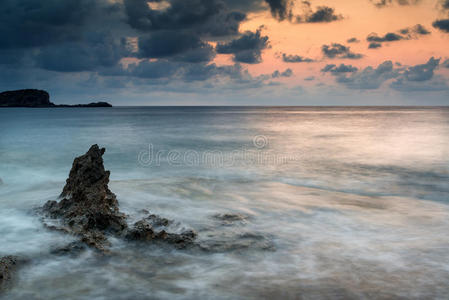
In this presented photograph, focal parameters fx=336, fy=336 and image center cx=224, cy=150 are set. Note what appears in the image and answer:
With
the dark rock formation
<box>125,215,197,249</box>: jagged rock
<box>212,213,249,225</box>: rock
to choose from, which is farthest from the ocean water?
the dark rock formation

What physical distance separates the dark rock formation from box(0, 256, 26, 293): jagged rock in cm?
20678

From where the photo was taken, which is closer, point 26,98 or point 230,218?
point 230,218

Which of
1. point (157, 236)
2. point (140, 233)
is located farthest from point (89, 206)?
point (157, 236)

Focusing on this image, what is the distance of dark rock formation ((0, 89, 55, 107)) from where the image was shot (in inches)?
7205

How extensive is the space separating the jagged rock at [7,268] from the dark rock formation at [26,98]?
678ft

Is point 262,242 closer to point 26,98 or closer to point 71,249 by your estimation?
point 71,249

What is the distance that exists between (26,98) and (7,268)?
20951cm

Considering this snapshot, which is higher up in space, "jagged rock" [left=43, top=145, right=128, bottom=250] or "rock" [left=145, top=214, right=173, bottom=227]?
"jagged rock" [left=43, top=145, right=128, bottom=250]

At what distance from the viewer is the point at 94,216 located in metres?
5.26

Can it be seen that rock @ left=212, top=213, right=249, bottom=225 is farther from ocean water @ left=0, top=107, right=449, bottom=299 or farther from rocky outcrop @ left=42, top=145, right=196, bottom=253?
rocky outcrop @ left=42, top=145, right=196, bottom=253

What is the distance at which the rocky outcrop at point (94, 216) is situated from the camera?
5.07 m

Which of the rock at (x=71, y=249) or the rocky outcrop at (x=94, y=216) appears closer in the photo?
the rock at (x=71, y=249)

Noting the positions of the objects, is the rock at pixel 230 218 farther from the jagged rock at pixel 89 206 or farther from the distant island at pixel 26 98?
the distant island at pixel 26 98

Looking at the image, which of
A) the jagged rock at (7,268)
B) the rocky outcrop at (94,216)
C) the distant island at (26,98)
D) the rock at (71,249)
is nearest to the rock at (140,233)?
the rocky outcrop at (94,216)
